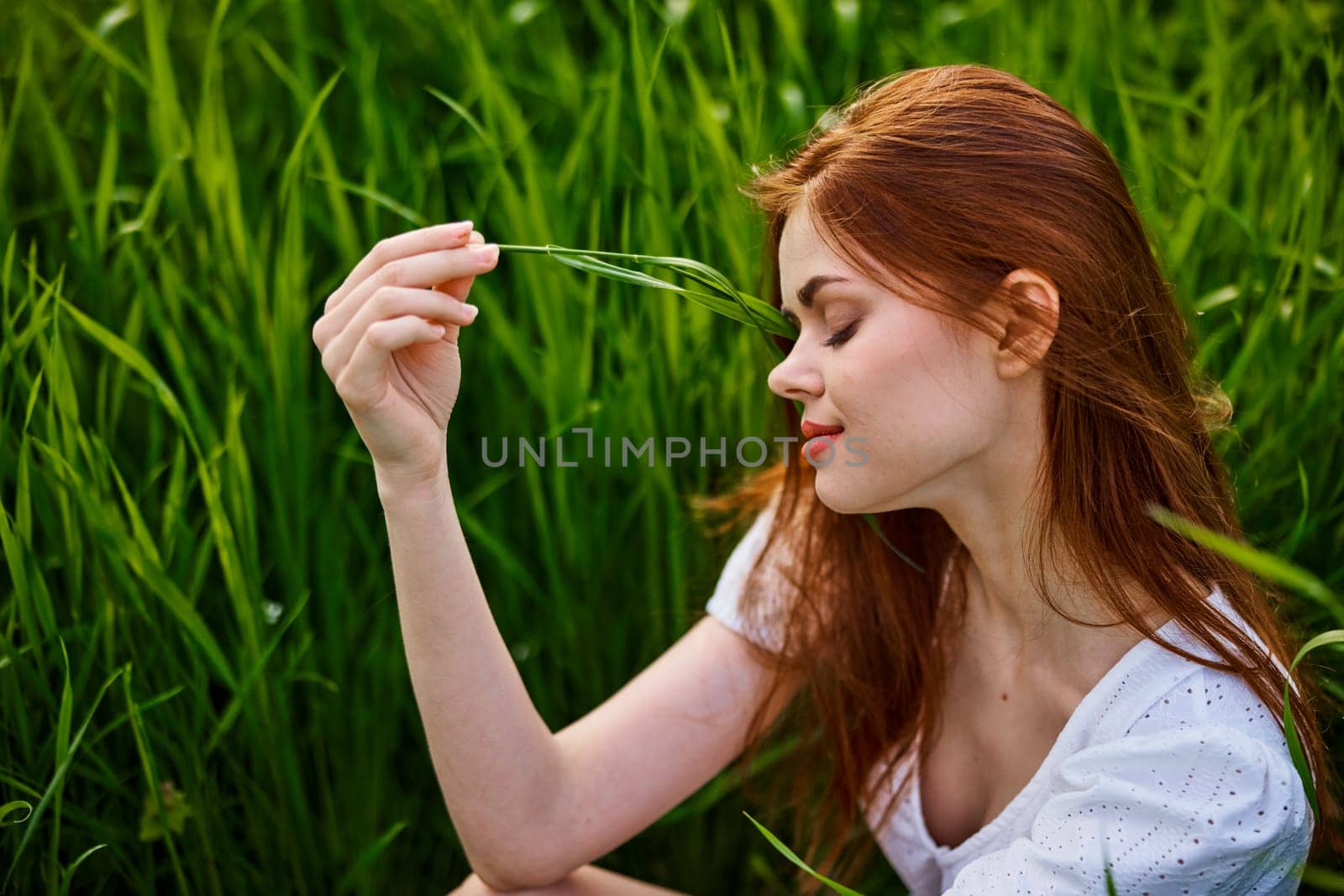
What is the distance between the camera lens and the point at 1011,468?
1025mm

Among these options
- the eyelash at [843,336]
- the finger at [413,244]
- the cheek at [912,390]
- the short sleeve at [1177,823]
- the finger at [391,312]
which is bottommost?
the short sleeve at [1177,823]

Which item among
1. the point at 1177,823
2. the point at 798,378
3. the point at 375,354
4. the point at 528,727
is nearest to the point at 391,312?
the point at 375,354

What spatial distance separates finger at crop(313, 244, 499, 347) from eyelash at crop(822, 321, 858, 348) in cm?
26

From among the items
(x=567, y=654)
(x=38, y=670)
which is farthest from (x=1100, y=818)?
(x=38, y=670)

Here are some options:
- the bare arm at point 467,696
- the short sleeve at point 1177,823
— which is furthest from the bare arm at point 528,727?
the short sleeve at point 1177,823

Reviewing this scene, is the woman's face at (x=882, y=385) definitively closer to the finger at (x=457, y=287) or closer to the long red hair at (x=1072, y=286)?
the long red hair at (x=1072, y=286)

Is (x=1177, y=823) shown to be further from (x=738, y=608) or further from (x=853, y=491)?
(x=738, y=608)

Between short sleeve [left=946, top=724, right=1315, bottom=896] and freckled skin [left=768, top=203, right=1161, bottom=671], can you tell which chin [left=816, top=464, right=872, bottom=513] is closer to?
freckled skin [left=768, top=203, right=1161, bottom=671]

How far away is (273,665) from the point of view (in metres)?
1.31

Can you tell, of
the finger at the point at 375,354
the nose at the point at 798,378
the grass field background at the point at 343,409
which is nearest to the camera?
the finger at the point at 375,354

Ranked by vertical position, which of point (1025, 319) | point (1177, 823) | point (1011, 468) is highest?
point (1025, 319)

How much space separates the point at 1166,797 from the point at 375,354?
2.06 feet

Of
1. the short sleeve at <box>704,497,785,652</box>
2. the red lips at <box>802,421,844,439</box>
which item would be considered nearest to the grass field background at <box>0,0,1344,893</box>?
the short sleeve at <box>704,497,785,652</box>

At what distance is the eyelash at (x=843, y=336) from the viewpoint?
0.98 m
